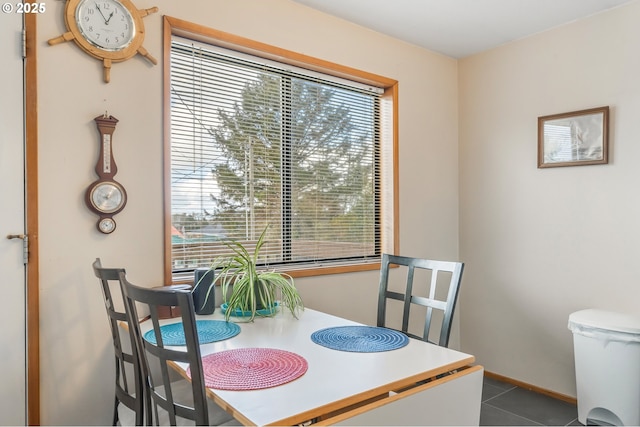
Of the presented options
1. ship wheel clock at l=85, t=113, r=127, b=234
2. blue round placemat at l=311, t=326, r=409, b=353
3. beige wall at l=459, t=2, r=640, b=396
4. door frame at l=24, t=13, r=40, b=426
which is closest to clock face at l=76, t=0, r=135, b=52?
door frame at l=24, t=13, r=40, b=426

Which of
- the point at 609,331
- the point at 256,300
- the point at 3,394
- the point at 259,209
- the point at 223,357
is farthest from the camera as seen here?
the point at 259,209

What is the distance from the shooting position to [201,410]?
3.78 ft

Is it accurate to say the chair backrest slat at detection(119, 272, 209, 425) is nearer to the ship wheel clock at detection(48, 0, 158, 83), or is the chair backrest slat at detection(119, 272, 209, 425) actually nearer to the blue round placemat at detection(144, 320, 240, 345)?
the blue round placemat at detection(144, 320, 240, 345)

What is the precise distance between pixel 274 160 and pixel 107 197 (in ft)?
3.29

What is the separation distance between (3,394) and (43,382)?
0.14 meters

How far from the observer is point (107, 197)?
Answer: 1.97m

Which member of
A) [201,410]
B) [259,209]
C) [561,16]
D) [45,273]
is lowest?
[201,410]

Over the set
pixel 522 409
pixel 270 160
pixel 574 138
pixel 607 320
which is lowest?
pixel 522 409

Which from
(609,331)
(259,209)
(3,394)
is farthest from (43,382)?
(609,331)

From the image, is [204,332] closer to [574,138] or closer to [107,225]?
[107,225]

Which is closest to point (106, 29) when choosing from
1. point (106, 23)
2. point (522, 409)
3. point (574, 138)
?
point (106, 23)

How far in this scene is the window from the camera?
231 cm

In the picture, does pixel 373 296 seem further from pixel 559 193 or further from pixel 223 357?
pixel 223 357

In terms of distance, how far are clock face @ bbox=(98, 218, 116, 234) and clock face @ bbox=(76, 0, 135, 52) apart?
792 mm
